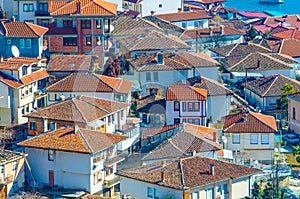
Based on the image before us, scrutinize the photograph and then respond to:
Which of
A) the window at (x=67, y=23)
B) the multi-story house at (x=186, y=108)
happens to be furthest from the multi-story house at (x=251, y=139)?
the window at (x=67, y=23)

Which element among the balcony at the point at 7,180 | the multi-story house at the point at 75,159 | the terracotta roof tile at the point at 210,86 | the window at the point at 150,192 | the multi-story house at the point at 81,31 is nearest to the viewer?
the window at the point at 150,192

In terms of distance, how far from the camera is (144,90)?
15445 millimetres

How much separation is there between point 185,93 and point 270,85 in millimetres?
2201

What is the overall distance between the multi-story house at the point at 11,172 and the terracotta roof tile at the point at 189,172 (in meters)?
1.18

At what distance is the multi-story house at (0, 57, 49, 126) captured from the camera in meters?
14.6

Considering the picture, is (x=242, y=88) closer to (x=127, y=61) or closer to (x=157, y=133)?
(x=127, y=61)

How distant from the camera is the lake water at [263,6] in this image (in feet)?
95.7

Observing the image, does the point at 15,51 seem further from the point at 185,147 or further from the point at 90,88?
the point at 185,147

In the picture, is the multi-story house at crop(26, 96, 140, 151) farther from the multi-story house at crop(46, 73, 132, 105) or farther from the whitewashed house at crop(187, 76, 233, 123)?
the whitewashed house at crop(187, 76, 233, 123)

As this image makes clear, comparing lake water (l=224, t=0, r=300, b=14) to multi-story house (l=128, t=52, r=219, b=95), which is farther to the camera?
lake water (l=224, t=0, r=300, b=14)

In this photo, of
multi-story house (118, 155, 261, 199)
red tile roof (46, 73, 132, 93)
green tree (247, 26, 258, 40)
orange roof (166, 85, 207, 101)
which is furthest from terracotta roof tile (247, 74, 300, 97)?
green tree (247, 26, 258, 40)

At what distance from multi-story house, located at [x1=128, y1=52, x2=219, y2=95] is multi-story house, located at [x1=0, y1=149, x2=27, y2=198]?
2962mm

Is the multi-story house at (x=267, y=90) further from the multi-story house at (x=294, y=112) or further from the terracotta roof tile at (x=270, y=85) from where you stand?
the multi-story house at (x=294, y=112)

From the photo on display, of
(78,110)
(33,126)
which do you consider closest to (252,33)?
(78,110)
